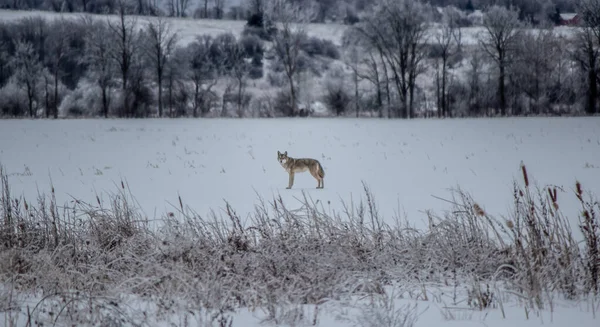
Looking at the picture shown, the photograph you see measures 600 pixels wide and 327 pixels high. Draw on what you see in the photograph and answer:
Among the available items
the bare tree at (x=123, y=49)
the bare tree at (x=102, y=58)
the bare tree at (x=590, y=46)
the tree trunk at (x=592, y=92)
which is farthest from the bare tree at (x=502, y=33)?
the bare tree at (x=102, y=58)

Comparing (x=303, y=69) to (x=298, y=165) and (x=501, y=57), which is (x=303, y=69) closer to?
(x=501, y=57)

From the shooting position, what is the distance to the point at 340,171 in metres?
11.5

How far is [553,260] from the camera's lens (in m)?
4.04

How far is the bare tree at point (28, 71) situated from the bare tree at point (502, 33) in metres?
31.9

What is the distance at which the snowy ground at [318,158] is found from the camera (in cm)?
849

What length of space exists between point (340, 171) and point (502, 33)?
84.7 ft

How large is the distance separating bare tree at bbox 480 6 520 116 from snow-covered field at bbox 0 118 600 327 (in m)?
12.2

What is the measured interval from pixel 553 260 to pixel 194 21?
200ft

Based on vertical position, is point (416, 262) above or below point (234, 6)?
below

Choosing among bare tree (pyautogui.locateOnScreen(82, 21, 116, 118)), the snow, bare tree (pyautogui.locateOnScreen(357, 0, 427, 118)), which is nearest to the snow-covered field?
the snow

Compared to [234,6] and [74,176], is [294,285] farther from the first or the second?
[234,6]

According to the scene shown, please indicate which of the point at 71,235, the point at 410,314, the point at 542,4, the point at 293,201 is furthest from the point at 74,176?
the point at 542,4

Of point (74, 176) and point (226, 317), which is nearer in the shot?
point (226, 317)

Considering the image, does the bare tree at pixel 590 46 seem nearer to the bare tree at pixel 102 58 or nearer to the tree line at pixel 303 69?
the tree line at pixel 303 69
